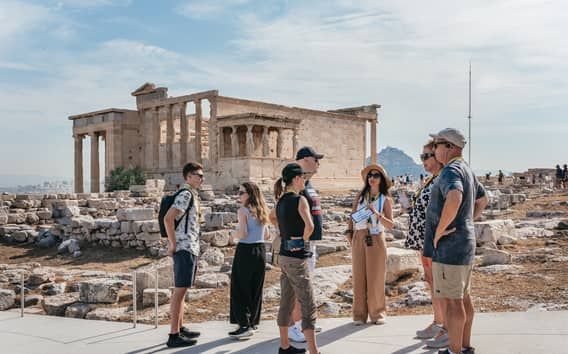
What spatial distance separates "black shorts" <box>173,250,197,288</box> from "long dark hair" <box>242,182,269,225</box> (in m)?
0.77

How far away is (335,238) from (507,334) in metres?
8.52

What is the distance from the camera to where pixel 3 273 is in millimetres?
11453

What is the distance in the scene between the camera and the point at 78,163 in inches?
1626

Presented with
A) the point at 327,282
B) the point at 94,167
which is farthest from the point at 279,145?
the point at 327,282

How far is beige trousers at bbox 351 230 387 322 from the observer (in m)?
6.24

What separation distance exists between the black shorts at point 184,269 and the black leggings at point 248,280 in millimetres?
554

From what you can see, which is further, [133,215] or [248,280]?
[133,215]

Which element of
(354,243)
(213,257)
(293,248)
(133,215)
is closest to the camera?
(293,248)

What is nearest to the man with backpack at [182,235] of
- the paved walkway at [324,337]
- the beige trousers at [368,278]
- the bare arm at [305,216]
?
the paved walkway at [324,337]

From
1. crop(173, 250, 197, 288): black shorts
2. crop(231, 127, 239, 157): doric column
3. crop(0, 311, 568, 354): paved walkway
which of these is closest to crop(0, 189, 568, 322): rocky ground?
crop(0, 311, 568, 354): paved walkway

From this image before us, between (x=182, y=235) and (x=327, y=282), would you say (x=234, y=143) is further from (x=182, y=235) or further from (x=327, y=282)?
(x=182, y=235)

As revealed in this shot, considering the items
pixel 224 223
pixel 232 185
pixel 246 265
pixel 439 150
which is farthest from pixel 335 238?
pixel 232 185

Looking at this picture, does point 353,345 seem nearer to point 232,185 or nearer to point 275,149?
point 232,185

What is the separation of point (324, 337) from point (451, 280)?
160cm
